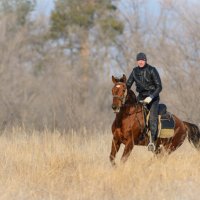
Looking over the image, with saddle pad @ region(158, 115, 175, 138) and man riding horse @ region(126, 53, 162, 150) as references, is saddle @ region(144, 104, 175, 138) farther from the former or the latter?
man riding horse @ region(126, 53, 162, 150)

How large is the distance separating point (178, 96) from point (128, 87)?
10.2 metres

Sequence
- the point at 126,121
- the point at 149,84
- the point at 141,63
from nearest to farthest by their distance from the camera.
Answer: the point at 126,121, the point at 141,63, the point at 149,84

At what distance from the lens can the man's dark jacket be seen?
35.5ft

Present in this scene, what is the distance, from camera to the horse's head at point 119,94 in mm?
10203

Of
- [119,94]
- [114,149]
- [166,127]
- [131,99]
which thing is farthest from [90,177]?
[166,127]

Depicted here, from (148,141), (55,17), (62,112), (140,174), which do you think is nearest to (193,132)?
(148,141)

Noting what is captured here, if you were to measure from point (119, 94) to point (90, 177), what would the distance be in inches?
71.9

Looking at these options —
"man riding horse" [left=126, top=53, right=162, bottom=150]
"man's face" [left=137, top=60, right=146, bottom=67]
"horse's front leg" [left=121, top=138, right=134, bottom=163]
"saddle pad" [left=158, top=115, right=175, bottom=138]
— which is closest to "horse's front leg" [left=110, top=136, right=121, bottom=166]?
"horse's front leg" [left=121, top=138, right=134, bottom=163]

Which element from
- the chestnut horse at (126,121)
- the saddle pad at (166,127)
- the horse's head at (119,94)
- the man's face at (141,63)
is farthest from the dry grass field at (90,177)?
the man's face at (141,63)

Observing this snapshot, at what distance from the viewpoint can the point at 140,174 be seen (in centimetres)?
922

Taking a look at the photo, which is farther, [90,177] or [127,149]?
[127,149]

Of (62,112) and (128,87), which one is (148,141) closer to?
(128,87)

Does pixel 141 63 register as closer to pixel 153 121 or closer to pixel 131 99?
pixel 131 99

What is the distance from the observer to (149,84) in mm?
10945
